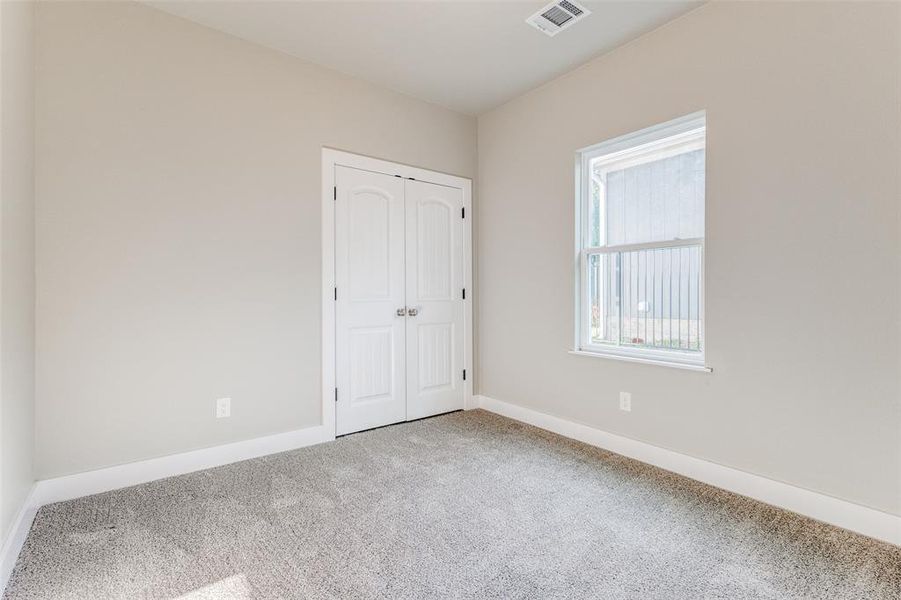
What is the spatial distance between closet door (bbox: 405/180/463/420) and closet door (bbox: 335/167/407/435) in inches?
4.1

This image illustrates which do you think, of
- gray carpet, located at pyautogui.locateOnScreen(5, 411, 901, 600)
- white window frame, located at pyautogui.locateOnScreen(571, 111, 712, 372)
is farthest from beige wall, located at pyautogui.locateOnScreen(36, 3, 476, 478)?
white window frame, located at pyautogui.locateOnScreen(571, 111, 712, 372)

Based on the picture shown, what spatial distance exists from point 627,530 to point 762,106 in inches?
88.2

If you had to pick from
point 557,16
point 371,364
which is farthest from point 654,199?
point 371,364

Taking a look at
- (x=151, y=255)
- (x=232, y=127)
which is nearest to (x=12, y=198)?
(x=151, y=255)

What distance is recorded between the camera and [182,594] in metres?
1.54

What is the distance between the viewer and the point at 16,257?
1.85 m

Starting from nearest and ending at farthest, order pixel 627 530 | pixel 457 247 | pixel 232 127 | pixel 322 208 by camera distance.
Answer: pixel 627 530, pixel 232 127, pixel 322 208, pixel 457 247

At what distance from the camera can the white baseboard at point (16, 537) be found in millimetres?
1590

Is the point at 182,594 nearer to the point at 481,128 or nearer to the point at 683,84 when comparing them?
the point at 683,84

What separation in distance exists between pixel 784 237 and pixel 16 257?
359cm

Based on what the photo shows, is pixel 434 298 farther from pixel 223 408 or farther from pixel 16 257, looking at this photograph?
pixel 16 257

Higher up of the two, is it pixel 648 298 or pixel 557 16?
pixel 557 16

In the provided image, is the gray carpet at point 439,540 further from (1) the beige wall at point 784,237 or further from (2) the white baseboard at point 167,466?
(1) the beige wall at point 784,237

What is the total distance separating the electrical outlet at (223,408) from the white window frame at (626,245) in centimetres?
241
